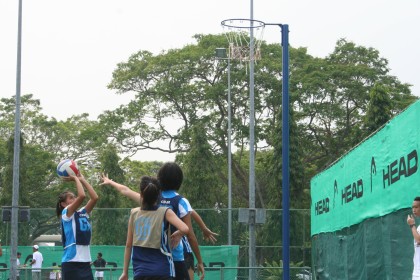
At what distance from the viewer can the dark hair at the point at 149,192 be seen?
26.7ft

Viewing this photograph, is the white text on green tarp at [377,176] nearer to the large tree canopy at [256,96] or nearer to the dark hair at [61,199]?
the dark hair at [61,199]

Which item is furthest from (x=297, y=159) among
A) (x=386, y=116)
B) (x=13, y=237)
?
(x=13, y=237)

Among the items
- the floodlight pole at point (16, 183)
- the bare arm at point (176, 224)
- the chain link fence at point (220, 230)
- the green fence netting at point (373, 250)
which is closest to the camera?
the bare arm at point (176, 224)

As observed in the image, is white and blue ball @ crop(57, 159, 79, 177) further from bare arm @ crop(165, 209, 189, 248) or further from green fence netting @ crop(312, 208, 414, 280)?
green fence netting @ crop(312, 208, 414, 280)

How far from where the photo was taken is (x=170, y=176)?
8.84m

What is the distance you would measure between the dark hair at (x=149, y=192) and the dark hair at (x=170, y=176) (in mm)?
568

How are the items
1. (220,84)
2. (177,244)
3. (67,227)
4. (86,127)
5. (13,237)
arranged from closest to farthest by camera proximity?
(177,244), (67,227), (13,237), (220,84), (86,127)

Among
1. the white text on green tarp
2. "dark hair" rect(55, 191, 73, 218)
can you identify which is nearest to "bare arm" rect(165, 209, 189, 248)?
"dark hair" rect(55, 191, 73, 218)

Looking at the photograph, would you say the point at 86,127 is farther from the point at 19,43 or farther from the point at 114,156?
the point at 19,43

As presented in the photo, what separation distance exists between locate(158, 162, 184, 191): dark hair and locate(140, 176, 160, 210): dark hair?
57 centimetres

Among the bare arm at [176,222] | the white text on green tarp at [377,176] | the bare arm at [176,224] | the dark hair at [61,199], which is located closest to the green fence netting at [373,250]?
the white text on green tarp at [377,176]

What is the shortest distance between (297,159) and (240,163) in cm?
806

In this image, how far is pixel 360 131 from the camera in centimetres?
4588

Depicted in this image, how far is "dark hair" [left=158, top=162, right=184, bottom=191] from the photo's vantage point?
8828 millimetres
